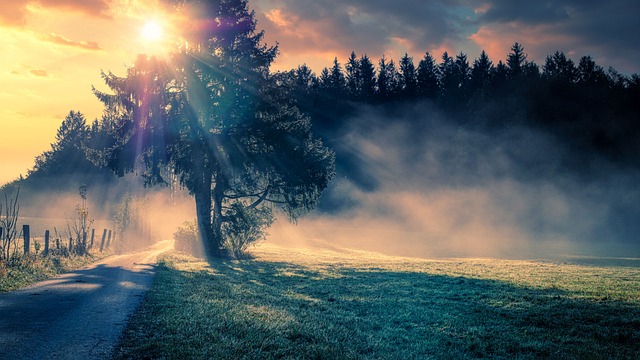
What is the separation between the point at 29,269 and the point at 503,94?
244ft

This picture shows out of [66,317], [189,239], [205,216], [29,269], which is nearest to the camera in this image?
[66,317]

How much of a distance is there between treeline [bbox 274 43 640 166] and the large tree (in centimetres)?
301

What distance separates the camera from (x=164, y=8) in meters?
31.3

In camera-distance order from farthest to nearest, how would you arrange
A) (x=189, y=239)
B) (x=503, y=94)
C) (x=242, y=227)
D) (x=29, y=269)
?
1. (x=503, y=94)
2. (x=189, y=239)
3. (x=242, y=227)
4. (x=29, y=269)

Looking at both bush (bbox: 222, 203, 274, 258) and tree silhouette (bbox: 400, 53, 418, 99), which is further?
tree silhouette (bbox: 400, 53, 418, 99)

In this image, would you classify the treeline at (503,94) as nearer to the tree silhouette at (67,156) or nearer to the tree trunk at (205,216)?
the tree trunk at (205,216)

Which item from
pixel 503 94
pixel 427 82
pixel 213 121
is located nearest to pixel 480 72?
pixel 427 82

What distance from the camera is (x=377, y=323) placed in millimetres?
10195

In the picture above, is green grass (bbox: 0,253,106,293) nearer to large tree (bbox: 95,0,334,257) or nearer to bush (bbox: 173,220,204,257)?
large tree (bbox: 95,0,334,257)

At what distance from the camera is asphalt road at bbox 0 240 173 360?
6.98 meters

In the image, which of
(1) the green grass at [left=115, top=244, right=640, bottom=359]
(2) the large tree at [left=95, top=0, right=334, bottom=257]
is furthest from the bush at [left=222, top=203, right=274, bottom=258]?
(1) the green grass at [left=115, top=244, right=640, bottom=359]

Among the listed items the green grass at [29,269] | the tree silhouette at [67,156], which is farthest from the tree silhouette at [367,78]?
the green grass at [29,269]

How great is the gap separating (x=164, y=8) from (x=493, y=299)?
29.8 metres

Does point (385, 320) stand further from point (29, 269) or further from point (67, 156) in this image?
point (67, 156)
